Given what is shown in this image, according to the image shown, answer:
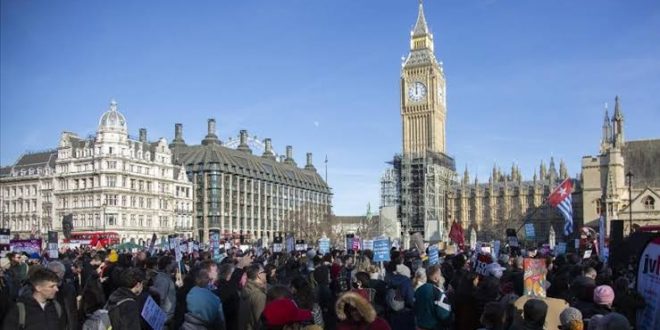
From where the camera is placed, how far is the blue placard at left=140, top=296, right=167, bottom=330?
795 centimetres

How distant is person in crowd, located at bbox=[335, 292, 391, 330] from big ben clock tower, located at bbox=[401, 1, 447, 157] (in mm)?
114032

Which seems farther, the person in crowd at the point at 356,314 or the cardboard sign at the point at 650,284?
the cardboard sign at the point at 650,284

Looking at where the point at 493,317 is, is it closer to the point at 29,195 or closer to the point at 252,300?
the point at 252,300

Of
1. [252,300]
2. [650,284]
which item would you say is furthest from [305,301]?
[650,284]

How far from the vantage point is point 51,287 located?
750cm

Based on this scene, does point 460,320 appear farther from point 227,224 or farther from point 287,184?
point 287,184

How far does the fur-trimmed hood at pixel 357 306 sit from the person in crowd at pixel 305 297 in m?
1.91

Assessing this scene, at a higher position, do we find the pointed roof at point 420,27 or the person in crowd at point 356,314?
the pointed roof at point 420,27

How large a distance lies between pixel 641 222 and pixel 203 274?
8317 cm

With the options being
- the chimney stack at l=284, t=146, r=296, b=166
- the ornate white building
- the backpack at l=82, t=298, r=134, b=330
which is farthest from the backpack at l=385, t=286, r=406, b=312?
the chimney stack at l=284, t=146, r=296, b=166

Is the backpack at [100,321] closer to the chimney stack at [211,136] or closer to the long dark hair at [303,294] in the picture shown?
the long dark hair at [303,294]

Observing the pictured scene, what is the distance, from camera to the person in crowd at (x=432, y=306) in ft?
32.1

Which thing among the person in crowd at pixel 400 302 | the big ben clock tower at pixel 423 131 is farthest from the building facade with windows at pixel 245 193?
the person in crowd at pixel 400 302

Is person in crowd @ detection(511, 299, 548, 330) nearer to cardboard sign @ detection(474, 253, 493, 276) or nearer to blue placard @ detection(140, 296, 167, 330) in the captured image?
blue placard @ detection(140, 296, 167, 330)
